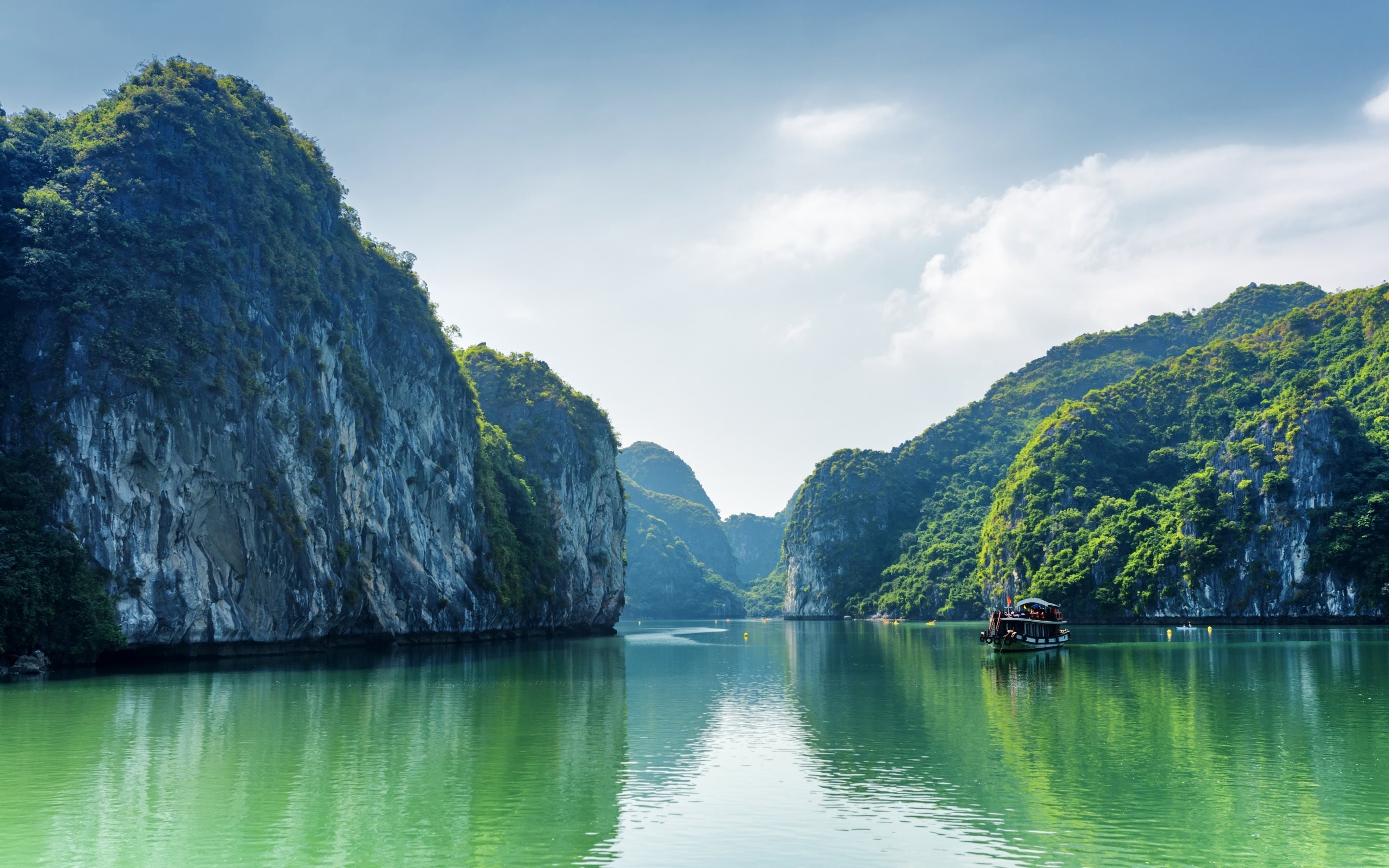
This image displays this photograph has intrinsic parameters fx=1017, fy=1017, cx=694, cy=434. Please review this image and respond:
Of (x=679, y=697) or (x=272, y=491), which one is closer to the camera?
(x=679, y=697)

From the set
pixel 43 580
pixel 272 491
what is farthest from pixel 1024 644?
pixel 43 580

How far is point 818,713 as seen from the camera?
3231cm

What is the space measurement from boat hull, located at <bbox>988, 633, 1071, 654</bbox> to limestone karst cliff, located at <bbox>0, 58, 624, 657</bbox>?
1607 inches

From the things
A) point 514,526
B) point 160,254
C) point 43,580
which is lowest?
point 43,580

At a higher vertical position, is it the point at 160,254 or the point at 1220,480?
the point at 160,254

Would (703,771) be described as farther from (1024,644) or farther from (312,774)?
(1024,644)

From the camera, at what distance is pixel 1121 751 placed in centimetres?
2347

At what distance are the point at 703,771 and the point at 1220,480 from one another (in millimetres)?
115030

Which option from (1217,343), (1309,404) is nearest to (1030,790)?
(1309,404)

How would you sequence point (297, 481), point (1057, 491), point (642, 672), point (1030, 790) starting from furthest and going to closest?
point (1057, 491)
point (297, 481)
point (642, 672)
point (1030, 790)

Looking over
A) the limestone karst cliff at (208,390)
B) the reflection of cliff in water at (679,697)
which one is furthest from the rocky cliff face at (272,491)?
the reflection of cliff in water at (679,697)

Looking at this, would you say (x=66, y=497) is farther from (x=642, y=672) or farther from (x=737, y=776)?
(x=737, y=776)

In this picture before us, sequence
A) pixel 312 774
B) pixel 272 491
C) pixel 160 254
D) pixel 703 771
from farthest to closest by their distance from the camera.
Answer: pixel 272 491 < pixel 160 254 < pixel 703 771 < pixel 312 774

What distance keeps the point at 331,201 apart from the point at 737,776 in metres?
66.1
